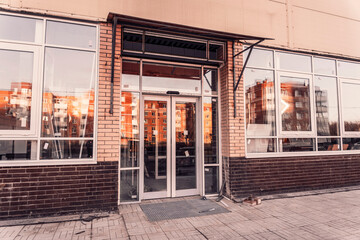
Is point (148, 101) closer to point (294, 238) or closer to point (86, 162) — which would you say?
point (86, 162)

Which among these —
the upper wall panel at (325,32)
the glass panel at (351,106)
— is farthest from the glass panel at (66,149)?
the glass panel at (351,106)

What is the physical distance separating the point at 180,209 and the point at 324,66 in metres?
5.88

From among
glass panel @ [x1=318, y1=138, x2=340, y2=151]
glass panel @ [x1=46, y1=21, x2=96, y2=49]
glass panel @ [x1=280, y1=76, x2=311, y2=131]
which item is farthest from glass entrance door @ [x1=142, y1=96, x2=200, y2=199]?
glass panel @ [x1=318, y1=138, x2=340, y2=151]

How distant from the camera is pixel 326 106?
7023 millimetres

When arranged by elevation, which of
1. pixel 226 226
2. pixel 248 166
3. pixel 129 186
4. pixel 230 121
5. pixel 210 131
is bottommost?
pixel 226 226

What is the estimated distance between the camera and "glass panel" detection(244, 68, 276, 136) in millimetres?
6141

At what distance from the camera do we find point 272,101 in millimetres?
6371

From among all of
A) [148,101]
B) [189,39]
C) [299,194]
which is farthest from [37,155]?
A: [299,194]

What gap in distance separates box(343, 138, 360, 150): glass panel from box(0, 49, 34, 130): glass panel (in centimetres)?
823

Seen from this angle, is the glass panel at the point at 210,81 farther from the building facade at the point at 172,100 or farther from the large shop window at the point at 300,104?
the large shop window at the point at 300,104

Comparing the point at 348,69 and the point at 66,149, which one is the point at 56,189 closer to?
the point at 66,149

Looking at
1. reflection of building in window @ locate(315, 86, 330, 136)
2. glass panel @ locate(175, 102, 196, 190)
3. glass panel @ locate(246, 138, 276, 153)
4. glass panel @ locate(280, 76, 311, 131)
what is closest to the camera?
glass panel @ locate(175, 102, 196, 190)

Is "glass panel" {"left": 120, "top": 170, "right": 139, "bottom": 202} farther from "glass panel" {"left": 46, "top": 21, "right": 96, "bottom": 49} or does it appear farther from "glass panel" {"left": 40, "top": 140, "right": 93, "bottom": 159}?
"glass panel" {"left": 46, "top": 21, "right": 96, "bottom": 49}

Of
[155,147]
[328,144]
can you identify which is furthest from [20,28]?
[328,144]
